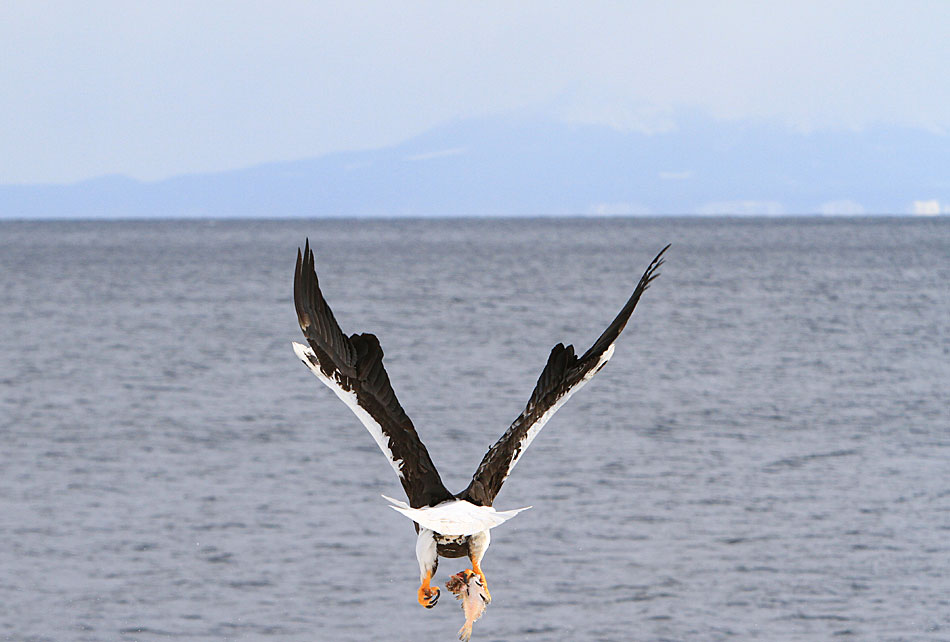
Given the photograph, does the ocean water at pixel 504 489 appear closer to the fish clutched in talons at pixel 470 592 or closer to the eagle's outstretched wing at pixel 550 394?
the eagle's outstretched wing at pixel 550 394

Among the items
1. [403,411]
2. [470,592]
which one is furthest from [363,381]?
[470,592]

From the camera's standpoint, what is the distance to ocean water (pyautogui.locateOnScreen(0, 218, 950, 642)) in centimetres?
2228

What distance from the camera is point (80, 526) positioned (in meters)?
26.7

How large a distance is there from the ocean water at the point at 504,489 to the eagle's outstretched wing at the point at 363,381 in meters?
11.2

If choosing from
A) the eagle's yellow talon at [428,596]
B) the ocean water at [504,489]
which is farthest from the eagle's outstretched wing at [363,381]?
the ocean water at [504,489]

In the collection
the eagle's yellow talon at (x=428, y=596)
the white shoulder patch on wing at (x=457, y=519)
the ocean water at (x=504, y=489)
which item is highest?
the white shoulder patch on wing at (x=457, y=519)

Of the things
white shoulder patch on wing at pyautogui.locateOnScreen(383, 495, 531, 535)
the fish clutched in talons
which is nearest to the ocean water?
the fish clutched in talons

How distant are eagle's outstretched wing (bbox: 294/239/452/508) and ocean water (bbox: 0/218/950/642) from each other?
36.9ft

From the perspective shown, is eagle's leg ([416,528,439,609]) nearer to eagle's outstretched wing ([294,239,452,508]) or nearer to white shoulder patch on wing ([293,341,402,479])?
eagle's outstretched wing ([294,239,452,508])

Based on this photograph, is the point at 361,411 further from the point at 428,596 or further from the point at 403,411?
the point at 428,596

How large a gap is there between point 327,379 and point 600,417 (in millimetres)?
29292

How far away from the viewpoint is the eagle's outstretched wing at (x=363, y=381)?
10633mm

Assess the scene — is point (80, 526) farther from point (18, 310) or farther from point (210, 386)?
point (18, 310)

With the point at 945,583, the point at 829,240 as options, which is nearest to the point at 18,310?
the point at 945,583
